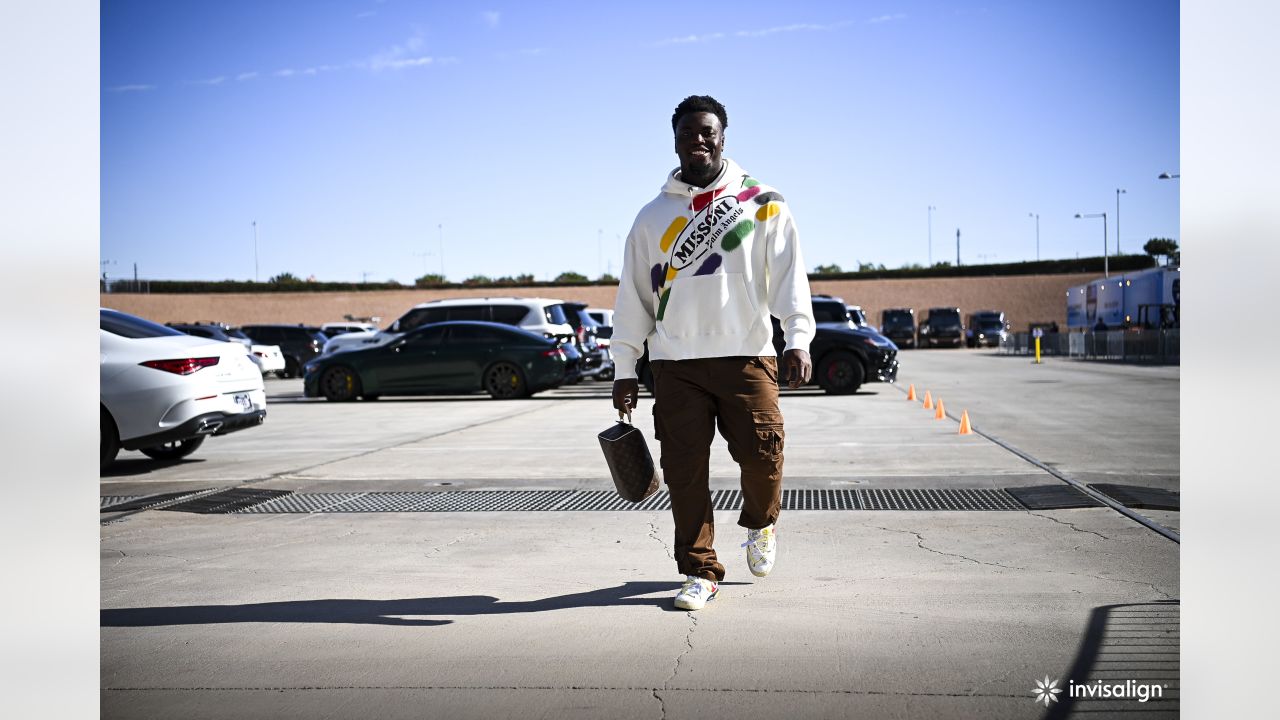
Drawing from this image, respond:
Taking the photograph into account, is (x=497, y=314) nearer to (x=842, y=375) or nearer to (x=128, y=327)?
(x=842, y=375)

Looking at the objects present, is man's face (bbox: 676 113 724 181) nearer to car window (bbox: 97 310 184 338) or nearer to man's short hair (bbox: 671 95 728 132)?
man's short hair (bbox: 671 95 728 132)

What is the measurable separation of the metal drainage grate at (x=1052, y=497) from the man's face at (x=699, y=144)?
11.8 ft

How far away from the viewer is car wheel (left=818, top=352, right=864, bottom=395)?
19.5m

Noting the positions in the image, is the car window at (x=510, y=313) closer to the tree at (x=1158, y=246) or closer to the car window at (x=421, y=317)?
the car window at (x=421, y=317)

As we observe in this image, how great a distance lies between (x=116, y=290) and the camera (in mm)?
89625

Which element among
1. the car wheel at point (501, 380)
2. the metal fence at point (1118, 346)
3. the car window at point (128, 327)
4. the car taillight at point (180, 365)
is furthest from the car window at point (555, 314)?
the metal fence at point (1118, 346)

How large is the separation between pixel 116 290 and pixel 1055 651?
95265 mm

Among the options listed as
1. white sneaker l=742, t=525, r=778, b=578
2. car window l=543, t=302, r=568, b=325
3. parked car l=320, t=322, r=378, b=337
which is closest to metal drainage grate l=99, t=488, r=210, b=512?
white sneaker l=742, t=525, r=778, b=578

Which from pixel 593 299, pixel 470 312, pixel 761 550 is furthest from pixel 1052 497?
pixel 593 299

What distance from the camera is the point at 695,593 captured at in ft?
15.5
